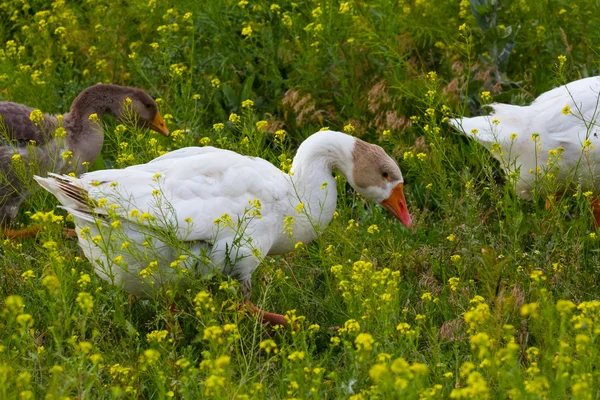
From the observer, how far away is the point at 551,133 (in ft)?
19.4

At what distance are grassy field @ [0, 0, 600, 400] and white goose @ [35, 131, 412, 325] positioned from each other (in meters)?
0.15

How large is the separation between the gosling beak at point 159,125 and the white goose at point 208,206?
5.18ft

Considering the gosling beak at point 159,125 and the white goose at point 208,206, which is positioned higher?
the white goose at point 208,206

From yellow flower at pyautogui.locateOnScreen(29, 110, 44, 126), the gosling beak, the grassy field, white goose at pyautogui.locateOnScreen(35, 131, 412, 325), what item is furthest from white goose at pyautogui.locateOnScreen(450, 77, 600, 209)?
yellow flower at pyautogui.locateOnScreen(29, 110, 44, 126)

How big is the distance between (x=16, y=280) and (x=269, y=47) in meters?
2.72

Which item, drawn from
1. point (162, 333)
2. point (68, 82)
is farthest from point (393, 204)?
point (68, 82)

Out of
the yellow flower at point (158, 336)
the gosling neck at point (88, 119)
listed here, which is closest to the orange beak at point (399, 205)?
the yellow flower at point (158, 336)

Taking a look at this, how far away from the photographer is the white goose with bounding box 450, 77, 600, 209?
18.9 ft

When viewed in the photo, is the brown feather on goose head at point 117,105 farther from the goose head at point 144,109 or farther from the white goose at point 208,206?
the white goose at point 208,206

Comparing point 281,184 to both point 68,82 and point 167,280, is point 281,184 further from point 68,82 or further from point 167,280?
point 68,82

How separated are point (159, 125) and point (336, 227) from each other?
1.93m

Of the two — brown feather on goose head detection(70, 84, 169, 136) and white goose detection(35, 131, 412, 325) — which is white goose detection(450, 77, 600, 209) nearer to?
white goose detection(35, 131, 412, 325)

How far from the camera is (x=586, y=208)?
5375 millimetres

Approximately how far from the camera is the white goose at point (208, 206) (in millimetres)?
4672
